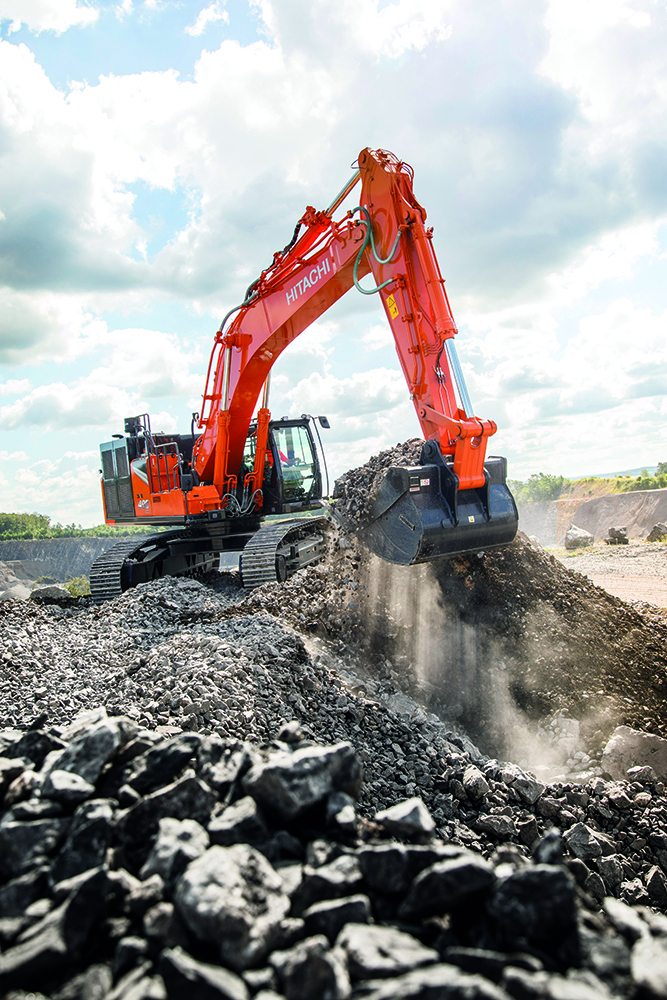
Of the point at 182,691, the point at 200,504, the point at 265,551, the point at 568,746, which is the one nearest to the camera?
the point at 182,691

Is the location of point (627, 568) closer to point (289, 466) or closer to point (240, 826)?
point (289, 466)

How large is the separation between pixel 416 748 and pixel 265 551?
428 centimetres

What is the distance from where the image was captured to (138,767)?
8.48ft

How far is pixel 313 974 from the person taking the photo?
1.71 metres

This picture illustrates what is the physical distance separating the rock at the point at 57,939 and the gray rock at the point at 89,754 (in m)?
0.56

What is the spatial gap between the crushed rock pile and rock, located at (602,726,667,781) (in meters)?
2.70

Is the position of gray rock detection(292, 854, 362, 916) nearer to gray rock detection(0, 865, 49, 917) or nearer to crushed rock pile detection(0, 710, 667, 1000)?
crushed rock pile detection(0, 710, 667, 1000)

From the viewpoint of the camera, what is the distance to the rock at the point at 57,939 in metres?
1.80

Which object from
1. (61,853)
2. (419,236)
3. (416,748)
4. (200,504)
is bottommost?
(416,748)

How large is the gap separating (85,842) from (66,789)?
29 centimetres

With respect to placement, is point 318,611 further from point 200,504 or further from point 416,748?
point 200,504

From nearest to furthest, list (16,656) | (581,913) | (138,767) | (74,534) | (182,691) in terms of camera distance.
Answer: (581,913) < (138,767) < (182,691) < (16,656) < (74,534)

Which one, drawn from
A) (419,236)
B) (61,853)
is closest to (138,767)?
(61,853)

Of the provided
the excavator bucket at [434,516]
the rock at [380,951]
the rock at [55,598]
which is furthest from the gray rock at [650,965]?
the rock at [55,598]
